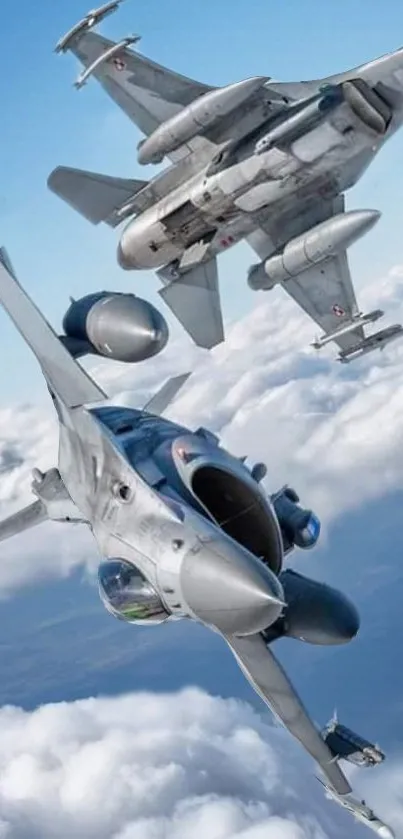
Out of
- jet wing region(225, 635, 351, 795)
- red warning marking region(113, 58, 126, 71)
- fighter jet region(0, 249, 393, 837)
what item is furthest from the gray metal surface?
jet wing region(225, 635, 351, 795)

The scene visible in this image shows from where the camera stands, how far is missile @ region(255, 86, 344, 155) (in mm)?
24375

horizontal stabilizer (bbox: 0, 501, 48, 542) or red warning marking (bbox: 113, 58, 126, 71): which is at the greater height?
red warning marking (bbox: 113, 58, 126, 71)

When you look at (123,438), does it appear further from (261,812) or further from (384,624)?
(384,624)

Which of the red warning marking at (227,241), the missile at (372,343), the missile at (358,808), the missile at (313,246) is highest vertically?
the red warning marking at (227,241)

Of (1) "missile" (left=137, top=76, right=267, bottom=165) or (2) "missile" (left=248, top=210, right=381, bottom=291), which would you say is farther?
(2) "missile" (left=248, top=210, right=381, bottom=291)

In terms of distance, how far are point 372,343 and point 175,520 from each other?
20159 mm

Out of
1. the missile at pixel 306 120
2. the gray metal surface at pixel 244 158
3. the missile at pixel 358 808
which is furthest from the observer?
the gray metal surface at pixel 244 158

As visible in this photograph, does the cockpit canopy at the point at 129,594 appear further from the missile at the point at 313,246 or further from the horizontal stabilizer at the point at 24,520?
the missile at the point at 313,246

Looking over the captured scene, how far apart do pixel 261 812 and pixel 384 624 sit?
38382mm

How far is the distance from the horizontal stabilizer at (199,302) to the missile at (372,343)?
15.3ft

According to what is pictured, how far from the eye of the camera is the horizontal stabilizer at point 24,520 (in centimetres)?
1969

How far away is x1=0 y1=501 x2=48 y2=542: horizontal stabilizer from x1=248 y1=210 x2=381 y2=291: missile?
13355 millimetres

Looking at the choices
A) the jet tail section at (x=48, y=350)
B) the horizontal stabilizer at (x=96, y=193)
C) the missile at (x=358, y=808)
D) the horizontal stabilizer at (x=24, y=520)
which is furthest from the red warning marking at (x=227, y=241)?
the missile at (x=358, y=808)

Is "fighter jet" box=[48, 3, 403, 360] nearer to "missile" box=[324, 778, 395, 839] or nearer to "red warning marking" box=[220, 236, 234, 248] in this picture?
"red warning marking" box=[220, 236, 234, 248]
